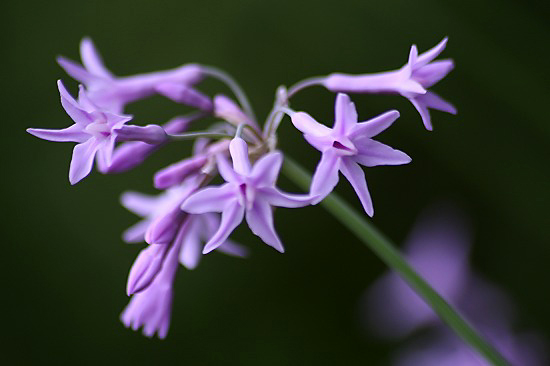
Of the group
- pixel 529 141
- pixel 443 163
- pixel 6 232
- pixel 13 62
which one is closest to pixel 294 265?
pixel 443 163

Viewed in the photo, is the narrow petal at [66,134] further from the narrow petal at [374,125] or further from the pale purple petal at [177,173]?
the narrow petal at [374,125]

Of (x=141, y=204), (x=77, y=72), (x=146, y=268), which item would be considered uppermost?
(x=77, y=72)

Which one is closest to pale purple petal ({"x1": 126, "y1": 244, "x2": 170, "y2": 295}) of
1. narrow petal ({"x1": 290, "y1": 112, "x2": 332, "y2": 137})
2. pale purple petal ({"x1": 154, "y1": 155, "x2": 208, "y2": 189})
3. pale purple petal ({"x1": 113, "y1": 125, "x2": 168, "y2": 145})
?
pale purple petal ({"x1": 154, "y1": 155, "x2": 208, "y2": 189})

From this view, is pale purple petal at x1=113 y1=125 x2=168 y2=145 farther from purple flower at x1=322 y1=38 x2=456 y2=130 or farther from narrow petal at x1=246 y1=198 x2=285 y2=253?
purple flower at x1=322 y1=38 x2=456 y2=130

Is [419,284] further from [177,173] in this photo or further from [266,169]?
[177,173]

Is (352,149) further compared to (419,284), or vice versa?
(419,284)

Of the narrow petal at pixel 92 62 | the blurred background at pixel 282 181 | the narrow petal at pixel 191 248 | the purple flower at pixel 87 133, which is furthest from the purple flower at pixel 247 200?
the blurred background at pixel 282 181

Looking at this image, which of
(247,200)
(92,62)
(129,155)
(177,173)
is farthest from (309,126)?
(92,62)
